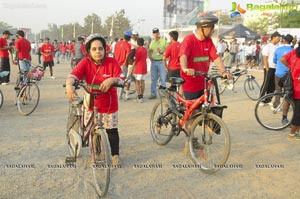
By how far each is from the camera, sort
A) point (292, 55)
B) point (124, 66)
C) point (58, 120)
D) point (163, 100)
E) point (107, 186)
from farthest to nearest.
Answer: point (124, 66) → point (58, 120) → point (292, 55) → point (163, 100) → point (107, 186)

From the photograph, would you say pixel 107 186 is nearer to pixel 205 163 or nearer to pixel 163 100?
pixel 205 163

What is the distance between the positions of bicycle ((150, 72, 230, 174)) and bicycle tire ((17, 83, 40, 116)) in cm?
371

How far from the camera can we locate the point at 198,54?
4.67m

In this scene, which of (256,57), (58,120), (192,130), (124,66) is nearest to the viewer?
(192,130)

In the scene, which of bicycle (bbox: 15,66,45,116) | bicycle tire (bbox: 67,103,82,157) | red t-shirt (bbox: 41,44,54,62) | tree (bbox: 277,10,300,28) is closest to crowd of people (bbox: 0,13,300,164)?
bicycle tire (bbox: 67,103,82,157)

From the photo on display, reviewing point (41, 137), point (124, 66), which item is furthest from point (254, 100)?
point (41, 137)

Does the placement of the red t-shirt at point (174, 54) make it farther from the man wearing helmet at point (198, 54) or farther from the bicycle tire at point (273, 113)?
the man wearing helmet at point (198, 54)

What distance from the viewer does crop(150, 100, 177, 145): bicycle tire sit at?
16.5 feet

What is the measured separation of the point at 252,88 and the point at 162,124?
Answer: 5.53 metres

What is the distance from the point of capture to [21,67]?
9.84 meters

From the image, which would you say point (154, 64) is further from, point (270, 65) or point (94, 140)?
point (94, 140)

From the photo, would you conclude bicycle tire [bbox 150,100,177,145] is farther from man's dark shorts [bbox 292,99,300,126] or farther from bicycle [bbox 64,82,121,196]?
man's dark shorts [bbox 292,99,300,126]

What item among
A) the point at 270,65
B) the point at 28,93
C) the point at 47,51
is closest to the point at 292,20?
the point at 47,51

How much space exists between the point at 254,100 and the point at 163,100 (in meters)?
5.29
